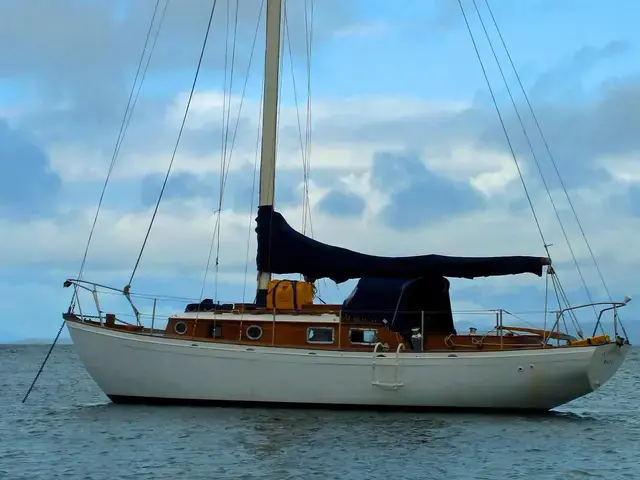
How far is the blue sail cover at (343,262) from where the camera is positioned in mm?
26984

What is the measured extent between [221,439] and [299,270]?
20.9ft

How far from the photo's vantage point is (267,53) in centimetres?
2959

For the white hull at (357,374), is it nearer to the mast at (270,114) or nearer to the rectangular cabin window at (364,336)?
the rectangular cabin window at (364,336)

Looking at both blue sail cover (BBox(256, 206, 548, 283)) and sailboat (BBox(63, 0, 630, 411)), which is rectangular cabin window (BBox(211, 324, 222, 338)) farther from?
blue sail cover (BBox(256, 206, 548, 283))

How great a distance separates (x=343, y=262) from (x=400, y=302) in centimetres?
198

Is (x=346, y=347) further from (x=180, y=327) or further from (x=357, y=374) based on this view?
(x=180, y=327)

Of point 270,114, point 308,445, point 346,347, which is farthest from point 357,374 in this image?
point 270,114

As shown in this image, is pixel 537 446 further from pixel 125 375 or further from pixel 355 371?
pixel 125 375

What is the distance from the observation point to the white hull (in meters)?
26.0

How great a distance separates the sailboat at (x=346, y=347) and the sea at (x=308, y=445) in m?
0.62

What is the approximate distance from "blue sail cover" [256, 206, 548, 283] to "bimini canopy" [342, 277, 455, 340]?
13.0 inches

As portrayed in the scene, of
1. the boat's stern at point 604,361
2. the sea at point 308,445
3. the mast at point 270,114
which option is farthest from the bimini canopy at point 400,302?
the boat's stern at point 604,361

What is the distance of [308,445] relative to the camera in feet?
74.1

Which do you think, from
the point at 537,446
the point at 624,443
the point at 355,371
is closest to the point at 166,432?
the point at 355,371
